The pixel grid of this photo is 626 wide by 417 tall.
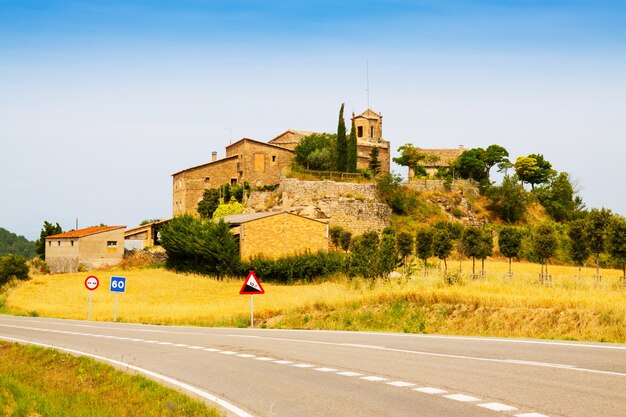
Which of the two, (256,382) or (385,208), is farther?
(385,208)

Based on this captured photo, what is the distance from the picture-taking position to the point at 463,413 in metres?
8.63

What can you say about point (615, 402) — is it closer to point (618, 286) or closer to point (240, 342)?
point (240, 342)

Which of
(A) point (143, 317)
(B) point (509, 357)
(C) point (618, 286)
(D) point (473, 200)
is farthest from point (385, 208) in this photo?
(B) point (509, 357)

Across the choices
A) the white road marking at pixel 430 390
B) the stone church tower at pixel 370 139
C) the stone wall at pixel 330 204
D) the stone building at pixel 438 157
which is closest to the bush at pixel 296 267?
the stone wall at pixel 330 204

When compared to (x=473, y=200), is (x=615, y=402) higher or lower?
lower

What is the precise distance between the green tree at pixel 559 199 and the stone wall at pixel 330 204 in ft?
82.5

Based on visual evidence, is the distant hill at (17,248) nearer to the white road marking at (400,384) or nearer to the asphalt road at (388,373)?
the asphalt road at (388,373)

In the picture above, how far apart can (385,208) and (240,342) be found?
62.7 meters

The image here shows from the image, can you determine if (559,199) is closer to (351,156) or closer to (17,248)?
(351,156)

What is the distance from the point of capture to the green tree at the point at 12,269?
232 feet

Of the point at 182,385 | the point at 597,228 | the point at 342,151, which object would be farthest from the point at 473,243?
the point at 182,385

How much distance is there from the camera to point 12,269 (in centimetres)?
7100

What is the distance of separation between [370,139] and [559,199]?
25735 millimetres

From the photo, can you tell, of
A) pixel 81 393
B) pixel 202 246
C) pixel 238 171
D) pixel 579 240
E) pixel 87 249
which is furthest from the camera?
pixel 238 171
